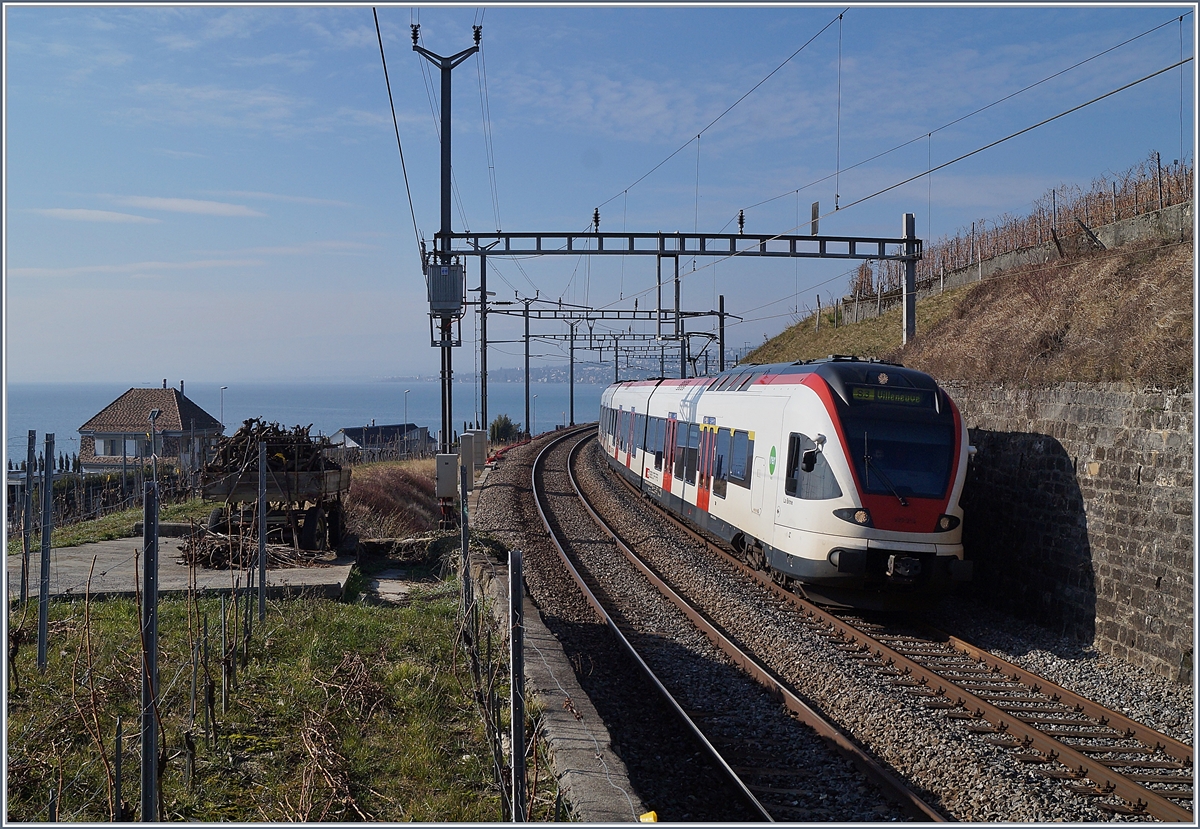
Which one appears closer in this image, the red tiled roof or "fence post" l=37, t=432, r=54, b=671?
"fence post" l=37, t=432, r=54, b=671

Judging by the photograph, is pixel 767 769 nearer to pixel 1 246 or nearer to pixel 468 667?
pixel 468 667

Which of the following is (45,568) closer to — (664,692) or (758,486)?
(664,692)

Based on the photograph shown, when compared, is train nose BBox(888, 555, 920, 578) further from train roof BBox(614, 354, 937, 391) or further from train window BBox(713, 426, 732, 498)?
train window BBox(713, 426, 732, 498)

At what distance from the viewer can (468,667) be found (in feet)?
28.4

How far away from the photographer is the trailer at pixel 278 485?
45.2 ft

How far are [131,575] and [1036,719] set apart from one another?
36.7 ft

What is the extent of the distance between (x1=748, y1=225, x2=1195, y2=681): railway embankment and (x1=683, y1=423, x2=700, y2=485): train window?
4.62 meters

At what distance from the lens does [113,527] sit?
1666 cm

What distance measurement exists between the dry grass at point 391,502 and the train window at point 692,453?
6020 mm

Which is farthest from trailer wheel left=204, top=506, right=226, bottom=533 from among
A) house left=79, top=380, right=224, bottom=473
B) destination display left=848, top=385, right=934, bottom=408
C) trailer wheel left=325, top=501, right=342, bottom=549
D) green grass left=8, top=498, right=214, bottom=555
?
house left=79, top=380, right=224, bottom=473

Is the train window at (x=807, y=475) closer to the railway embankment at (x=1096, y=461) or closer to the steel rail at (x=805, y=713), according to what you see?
the steel rail at (x=805, y=713)

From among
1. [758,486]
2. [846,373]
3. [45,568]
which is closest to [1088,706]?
[846,373]

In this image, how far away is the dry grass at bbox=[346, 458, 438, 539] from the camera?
64.0 feet

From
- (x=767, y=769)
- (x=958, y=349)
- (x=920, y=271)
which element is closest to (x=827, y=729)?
(x=767, y=769)
